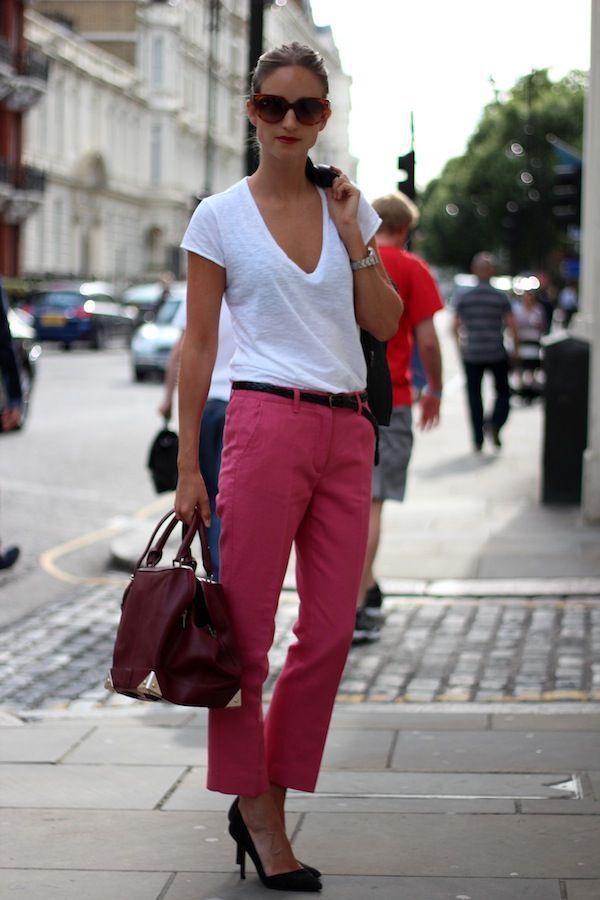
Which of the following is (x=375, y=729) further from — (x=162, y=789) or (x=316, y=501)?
(x=316, y=501)

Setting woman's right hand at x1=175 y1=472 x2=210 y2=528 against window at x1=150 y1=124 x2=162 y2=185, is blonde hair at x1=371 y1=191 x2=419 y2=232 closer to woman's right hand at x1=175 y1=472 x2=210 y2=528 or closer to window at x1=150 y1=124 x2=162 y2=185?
woman's right hand at x1=175 y1=472 x2=210 y2=528

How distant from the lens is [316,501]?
12.6 ft

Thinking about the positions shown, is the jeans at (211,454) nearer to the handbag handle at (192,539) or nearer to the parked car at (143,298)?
the handbag handle at (192,539)

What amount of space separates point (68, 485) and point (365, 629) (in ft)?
21.4

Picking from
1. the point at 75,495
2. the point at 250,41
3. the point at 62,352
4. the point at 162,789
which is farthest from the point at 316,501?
the point at 62,352

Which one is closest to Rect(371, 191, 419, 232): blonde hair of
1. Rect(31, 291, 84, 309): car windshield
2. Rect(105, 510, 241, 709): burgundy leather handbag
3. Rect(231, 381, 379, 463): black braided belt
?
Rect(231, 381, 379, 463): black braided belt

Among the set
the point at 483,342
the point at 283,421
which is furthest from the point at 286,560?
the point at 483,342

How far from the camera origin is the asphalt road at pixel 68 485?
29.3ft

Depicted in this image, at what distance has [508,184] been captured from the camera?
282 ft

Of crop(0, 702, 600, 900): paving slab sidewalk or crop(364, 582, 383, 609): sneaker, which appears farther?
crop(364, 582, 383, 609): sneaker

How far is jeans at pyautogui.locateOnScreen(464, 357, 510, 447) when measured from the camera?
15.7 metres

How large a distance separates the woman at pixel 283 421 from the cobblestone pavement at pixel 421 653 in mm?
2131

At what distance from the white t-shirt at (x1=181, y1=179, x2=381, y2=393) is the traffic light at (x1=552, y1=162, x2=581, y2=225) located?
54.0 feet

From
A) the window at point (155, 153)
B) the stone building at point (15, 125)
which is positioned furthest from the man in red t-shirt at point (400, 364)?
the window at point (155, 153)
